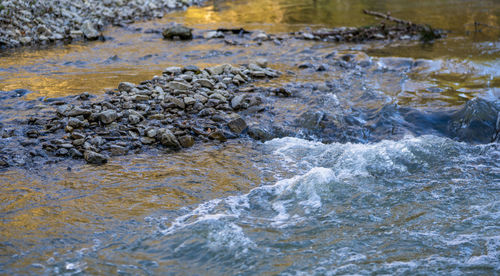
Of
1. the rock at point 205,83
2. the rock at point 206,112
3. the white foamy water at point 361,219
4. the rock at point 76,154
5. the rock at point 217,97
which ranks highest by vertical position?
the rock at point 205,83

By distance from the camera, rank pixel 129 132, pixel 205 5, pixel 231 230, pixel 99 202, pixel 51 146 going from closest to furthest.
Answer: pixel 231 230, pixel 99 202, pixel 51 146, pixel 129 132, pixel 205 5

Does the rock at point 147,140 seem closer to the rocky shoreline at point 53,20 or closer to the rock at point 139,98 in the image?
the rock at point 139,98

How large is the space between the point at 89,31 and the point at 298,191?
9764mm

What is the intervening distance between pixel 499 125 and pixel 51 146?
20.0 feet

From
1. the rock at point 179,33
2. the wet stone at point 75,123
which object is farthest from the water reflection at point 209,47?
the wet stone at point 75,123

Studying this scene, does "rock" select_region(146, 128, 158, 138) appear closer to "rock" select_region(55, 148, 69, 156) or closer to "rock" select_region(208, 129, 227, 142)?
"rock" select_region(208, 129, 227, 142)

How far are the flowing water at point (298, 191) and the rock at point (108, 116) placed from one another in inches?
35.7

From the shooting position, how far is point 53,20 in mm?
12641

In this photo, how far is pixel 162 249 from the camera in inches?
143

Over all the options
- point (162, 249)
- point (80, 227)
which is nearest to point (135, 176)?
point (80, 227)

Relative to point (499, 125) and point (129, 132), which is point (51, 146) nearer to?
point (129, 132)

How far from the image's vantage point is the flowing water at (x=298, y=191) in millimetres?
3527

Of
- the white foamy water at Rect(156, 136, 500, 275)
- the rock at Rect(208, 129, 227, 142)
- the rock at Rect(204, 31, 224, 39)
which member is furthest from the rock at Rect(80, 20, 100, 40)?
the white foamy water at Rect(156, 136, 500, 275)

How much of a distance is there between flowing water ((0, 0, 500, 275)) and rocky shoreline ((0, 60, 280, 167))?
27cm
